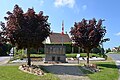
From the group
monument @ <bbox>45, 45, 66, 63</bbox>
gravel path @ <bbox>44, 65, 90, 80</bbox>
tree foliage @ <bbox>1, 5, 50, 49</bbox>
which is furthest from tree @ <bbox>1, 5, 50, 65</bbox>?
monument @ <bbox>45, 45, 66, 63</bbox>

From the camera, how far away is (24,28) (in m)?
23.4

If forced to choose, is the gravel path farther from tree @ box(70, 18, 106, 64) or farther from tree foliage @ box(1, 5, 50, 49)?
tree @ box(70, 18, 106, 64)

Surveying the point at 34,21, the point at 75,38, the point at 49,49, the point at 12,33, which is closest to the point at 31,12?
the point at 34,21

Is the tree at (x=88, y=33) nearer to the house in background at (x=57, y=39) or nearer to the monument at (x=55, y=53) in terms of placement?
the monument at (x=55, y=53)

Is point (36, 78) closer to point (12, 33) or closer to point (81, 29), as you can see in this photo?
point (12, 33)

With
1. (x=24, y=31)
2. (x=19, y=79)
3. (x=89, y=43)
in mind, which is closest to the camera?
(x=19, y=79)

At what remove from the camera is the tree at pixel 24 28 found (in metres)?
23.3

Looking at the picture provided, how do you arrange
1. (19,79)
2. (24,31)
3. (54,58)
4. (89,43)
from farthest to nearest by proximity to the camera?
1. (54,58)
2. (89,43)
3. (24,31)
4. (19,79)

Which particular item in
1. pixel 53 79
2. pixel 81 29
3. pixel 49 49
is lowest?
pixel 53 79

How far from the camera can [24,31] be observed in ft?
76.4

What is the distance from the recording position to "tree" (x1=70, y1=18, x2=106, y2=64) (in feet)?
90.2

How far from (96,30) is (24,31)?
8.40m

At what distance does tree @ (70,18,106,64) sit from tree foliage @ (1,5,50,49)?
477 centimetres

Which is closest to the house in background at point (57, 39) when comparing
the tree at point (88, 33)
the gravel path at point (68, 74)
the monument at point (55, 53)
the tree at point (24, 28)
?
the monument at point (55, 53)
